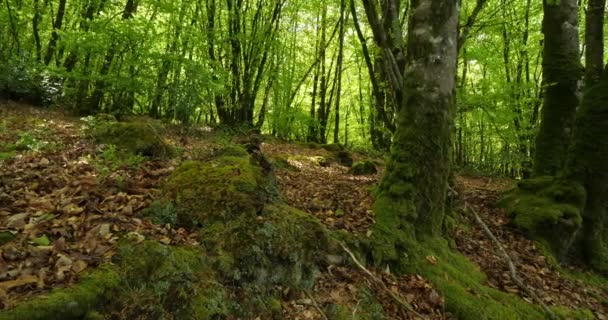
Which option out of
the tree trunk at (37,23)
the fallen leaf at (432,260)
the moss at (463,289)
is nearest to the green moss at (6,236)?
the moss at (463,289)

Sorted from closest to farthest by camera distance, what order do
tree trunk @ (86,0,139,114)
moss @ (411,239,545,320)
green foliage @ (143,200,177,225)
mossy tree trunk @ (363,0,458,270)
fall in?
1. green foliage @ (143,200,177,225)
2. moss @ (411,239,545,320)
3. mossy tree trunk @ (363,0,458,270)
4. tree trunk @ (86,0,139,114)

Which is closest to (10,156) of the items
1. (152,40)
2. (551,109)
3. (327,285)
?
(327,285)

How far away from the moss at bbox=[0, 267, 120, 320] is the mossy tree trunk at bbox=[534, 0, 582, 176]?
8.46 meters

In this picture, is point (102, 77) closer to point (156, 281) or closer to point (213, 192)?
point (213, 192)

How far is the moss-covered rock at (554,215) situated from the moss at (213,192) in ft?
17.0

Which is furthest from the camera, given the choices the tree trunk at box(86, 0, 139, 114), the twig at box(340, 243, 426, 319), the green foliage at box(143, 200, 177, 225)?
the tree trunk at box(86, 0, 139, 114)

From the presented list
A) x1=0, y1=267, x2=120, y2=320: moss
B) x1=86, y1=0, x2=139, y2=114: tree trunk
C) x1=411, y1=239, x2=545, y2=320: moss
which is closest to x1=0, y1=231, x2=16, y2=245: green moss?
x1=0, y1=267, x2=120, y2=320: moss

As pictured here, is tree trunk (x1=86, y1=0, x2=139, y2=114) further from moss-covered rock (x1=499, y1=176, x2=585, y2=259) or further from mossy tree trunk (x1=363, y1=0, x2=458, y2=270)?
moss-covered rock (x1=499, y1=176, x2=585, y2=259)

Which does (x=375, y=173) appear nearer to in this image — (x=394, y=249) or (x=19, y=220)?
(x=394, y=249)

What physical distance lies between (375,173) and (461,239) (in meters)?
3.10

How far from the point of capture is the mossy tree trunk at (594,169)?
22.0 ft

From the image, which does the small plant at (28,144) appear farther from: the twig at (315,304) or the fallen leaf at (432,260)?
the fallen leaf at (432,260)

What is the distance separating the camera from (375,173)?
29.2 feet

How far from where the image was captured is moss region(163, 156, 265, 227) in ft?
12.4
